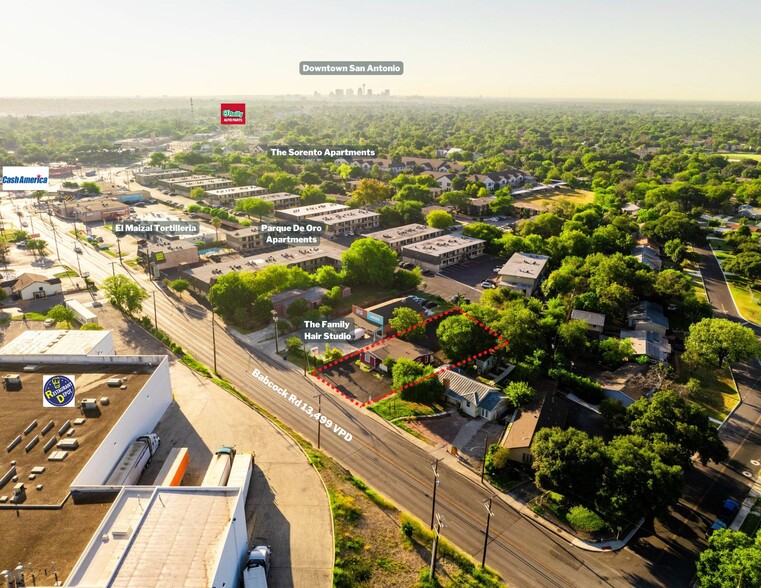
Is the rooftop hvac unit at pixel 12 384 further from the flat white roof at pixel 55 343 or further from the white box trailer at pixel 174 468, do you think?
the white box trailer at pixel 174 468

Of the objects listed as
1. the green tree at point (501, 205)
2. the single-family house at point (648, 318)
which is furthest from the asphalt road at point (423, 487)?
the green tree at point (501, 205)

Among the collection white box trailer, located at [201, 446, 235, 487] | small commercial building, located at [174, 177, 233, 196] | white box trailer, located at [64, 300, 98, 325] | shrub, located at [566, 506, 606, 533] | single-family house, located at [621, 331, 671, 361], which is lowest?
shrub, located at [566, 506, 606, 533]

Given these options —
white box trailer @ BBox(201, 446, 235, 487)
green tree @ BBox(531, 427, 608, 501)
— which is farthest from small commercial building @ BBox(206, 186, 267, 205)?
green tree @ BBox(531, 427, 608, 501)

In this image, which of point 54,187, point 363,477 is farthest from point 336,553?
point 54,187

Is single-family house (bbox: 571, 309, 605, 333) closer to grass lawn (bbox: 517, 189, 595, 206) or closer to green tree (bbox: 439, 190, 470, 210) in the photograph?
green tree (bbox: 439, 190, 470, 210)

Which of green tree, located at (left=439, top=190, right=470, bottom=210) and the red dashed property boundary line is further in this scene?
green tree, located at (left=439, top=190, right=470, bottom=210)

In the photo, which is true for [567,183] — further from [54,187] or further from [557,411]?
[54,187]
